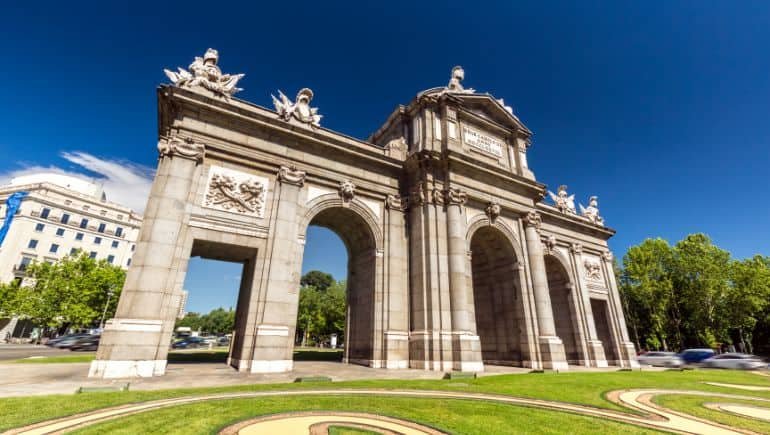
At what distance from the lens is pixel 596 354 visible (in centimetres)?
2617

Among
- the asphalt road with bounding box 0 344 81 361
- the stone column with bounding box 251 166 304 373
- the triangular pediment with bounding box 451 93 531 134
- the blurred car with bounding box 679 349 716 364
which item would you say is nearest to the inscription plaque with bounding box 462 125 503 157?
the triangular pediment with bounding box 451 93 531 134

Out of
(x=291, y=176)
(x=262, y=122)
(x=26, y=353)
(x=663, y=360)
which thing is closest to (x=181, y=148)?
(x=262, y=122)

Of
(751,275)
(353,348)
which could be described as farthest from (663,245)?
(353,348)

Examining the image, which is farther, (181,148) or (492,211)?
(492,211)

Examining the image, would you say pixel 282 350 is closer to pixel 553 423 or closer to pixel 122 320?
pixel 122 320

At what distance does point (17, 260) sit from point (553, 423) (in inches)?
3117

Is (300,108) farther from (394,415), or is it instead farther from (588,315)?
(588,315)

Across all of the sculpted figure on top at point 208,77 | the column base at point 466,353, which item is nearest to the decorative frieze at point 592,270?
the column base at point 466,353

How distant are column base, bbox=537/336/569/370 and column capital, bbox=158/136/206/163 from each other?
73.6 feet

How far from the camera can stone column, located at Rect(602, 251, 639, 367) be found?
28894 mm

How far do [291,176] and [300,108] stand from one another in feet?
15.5

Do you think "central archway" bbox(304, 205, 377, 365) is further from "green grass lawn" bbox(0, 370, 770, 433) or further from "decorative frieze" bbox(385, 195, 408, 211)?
"green grass lawn" bbox(0, 370, 770, 433)

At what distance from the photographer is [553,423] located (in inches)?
268

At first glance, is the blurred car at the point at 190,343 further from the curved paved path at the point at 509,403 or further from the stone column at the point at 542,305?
the curved paved path at the point at 509,403
